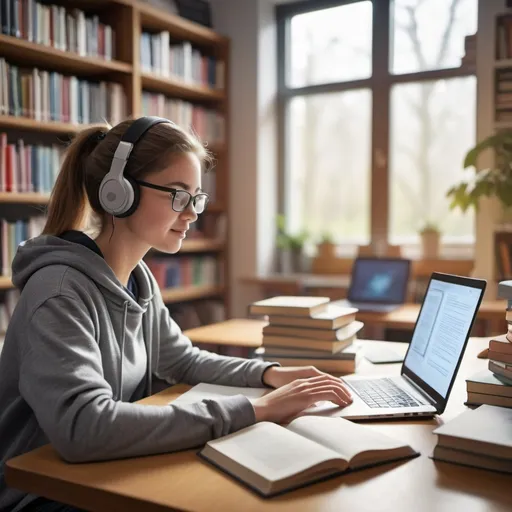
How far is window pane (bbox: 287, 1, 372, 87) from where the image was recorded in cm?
421

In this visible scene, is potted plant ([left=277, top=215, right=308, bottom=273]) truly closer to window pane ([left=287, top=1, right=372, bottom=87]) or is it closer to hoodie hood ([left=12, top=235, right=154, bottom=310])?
window pane ([left=287, top=1, right=372, bottom=87])

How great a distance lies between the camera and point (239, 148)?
4348mm

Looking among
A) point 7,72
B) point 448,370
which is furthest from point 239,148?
point 448,370

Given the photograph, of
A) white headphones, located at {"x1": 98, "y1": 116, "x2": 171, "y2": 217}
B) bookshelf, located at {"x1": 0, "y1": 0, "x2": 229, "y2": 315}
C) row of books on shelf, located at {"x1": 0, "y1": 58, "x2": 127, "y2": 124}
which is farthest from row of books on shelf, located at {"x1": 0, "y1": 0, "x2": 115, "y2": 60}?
white headphones, located at {"x1": 98, "y1": 116, "x2": 171, "y2": 217}

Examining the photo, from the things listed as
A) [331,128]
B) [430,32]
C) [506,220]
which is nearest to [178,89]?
→ [331,128]

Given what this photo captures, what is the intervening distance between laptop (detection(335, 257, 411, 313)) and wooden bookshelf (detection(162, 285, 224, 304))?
3.64ft

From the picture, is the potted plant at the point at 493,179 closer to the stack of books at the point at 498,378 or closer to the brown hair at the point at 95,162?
the stack of books at the point at 498,378

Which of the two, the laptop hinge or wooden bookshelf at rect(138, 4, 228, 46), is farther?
wooden bookshelf at rect(138, 4, 228, 46)

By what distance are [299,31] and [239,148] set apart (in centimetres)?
96

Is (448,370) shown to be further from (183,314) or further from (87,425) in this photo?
(183,314)

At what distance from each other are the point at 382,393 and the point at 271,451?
47 cm

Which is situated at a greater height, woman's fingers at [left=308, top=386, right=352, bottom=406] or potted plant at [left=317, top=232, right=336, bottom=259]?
potted plant at [left=317, top=232, right=336, bottom=259]

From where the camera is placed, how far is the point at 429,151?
4047 millimetres

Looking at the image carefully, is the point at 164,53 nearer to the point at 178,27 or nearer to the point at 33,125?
the point at 178,27
